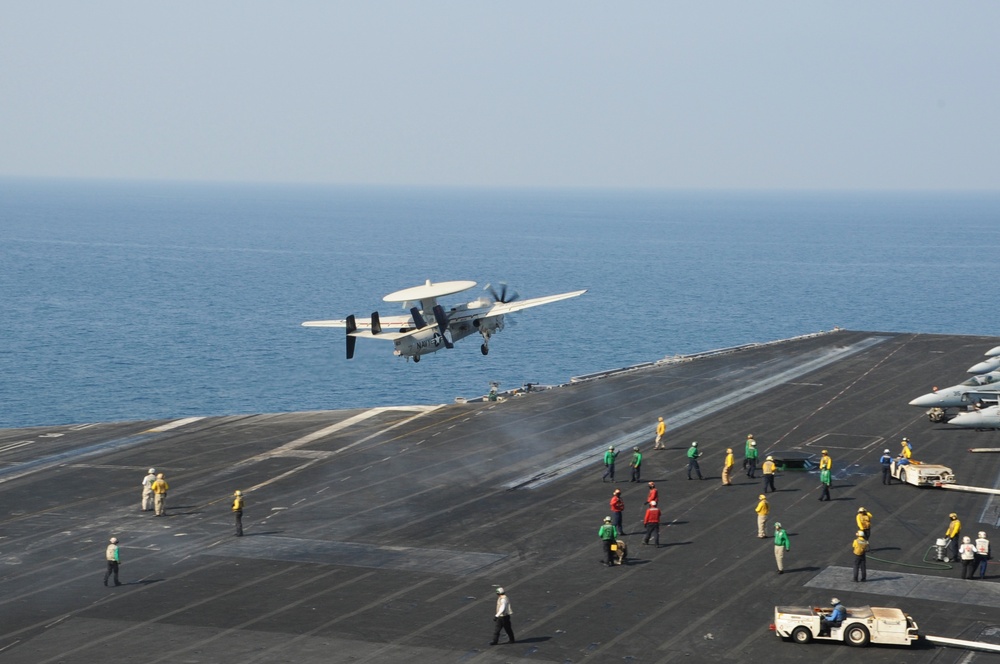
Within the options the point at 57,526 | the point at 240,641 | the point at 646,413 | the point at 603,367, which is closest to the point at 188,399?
the point at 603,367

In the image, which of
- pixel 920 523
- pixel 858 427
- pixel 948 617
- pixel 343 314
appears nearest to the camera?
pixel 948 617

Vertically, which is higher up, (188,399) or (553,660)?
(553,660)

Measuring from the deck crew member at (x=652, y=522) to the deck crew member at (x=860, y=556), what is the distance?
24.3ft

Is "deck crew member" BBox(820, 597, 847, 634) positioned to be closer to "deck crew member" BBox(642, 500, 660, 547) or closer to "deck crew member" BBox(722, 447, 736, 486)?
"deck crew member" BBox(642, 500, 660, 547)

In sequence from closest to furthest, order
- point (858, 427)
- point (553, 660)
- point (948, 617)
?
1. point (553, 660)
2. point (948, 617)
3. point (858, 427)

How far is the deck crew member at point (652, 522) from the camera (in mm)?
43062

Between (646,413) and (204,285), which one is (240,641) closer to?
(646,413)

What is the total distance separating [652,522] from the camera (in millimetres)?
43125

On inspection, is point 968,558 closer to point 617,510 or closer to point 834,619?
point 834,619

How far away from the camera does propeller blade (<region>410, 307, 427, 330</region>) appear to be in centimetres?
6081

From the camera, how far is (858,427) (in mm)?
64688

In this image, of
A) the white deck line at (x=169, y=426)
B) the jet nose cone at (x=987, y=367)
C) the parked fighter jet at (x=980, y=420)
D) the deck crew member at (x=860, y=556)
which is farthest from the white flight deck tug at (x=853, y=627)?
the jet nose cone at (x=987, y=367)

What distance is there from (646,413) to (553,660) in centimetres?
3858

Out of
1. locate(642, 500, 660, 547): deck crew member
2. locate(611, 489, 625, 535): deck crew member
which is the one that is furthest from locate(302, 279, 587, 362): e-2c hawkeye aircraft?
locate(642, 500, 660, 547): deck crew member
